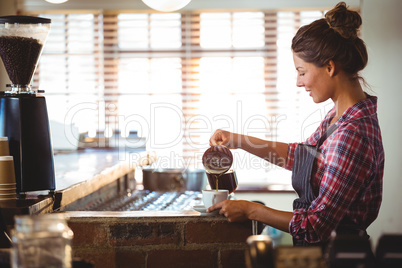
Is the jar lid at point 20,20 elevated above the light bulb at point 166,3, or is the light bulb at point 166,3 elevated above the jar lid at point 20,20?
the light bulb at point 166,3

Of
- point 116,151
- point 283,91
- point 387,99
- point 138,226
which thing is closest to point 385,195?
point 387,99

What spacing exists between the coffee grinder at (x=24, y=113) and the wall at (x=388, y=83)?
335 centimetres

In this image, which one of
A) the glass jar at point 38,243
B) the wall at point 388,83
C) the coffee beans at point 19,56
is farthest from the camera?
the wall at point 388,83

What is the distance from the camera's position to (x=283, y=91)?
465 cm

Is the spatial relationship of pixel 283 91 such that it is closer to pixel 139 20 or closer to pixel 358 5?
pixel 358 5

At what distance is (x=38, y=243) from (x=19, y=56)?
984 millimetres

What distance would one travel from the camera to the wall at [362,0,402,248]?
419 centimetres

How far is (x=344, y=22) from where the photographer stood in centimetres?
159

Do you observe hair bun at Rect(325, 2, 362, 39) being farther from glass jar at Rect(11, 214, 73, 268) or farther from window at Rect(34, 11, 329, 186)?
window at Rect(34, 11, 329, 186)

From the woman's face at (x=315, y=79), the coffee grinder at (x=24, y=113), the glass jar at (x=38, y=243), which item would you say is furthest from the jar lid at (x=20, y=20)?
the glass jar at (x=38, y=243)

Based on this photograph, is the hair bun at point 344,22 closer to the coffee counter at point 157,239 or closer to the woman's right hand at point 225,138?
the woman's right hand at point 225,138

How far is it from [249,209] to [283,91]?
131 inches

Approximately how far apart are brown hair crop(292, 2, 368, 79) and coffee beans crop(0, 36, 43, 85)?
884 millimetres

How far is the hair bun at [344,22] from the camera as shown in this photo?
1.58 metres
